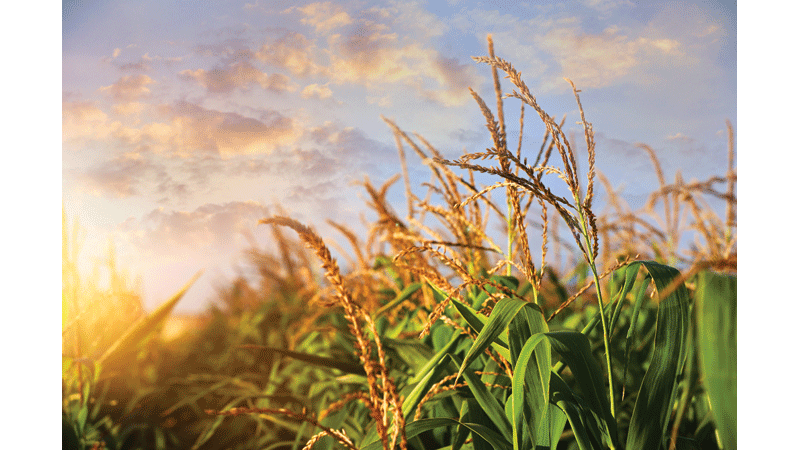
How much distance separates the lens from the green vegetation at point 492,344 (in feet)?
1.56

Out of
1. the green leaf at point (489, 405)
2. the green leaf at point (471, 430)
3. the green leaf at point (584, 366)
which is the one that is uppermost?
the green leaf at point (584, 366)

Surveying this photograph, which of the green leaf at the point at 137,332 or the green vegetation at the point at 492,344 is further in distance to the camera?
the green leaf at the point at 137,332

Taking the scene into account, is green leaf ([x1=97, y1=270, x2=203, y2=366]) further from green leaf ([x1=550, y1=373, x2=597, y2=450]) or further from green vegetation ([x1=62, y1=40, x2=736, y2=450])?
green leaf ([x1=550, y1=373, x2=597, y2=450])

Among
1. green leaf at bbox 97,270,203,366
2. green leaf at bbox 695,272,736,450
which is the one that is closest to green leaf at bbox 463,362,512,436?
green leaf at bbox 695,272,736,450

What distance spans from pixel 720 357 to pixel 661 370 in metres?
0.11

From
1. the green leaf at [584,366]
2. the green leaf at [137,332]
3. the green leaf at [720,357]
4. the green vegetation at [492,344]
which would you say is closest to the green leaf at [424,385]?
the green vegetation at [492,344]

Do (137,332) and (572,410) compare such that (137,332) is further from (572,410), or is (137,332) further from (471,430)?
(572,410)

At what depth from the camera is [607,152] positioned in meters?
1.23

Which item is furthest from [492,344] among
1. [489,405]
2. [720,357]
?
[720,357]

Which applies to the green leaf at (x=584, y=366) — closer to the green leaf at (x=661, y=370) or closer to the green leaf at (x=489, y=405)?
the green leaf at (x=661, y=370)

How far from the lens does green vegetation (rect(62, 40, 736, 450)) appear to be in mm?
476
